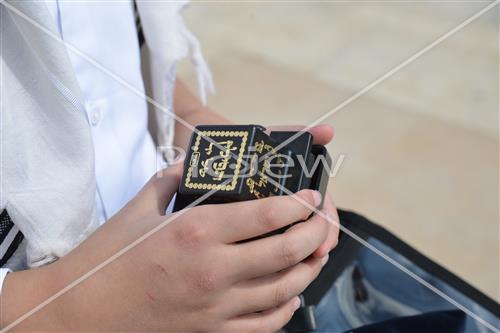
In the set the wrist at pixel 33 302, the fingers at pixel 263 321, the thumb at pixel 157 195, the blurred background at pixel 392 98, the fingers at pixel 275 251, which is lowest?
the blurred background at pixel 392 98

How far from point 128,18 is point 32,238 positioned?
282 millimetres

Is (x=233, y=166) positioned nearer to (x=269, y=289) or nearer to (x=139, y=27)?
(x=269, y=289)

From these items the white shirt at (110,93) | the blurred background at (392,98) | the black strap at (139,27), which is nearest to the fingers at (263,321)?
the white shirt at (110,93)

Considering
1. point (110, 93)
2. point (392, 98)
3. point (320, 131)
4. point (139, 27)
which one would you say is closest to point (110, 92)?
point (110, 93)

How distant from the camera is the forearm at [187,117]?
78 cm

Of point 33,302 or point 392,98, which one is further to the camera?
point 392,98

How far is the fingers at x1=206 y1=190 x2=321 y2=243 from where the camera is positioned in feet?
1.41

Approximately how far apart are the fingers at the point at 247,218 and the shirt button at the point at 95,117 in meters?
0.22

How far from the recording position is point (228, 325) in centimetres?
46

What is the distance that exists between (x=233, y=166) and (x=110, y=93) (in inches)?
9.4

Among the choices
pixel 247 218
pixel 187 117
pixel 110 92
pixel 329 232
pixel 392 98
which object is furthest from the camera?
pixel 392 98

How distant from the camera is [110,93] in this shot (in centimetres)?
64

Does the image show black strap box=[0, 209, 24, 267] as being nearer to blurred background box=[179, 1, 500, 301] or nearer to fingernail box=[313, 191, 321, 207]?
fingernail box=[313, 191, 321, 207]
